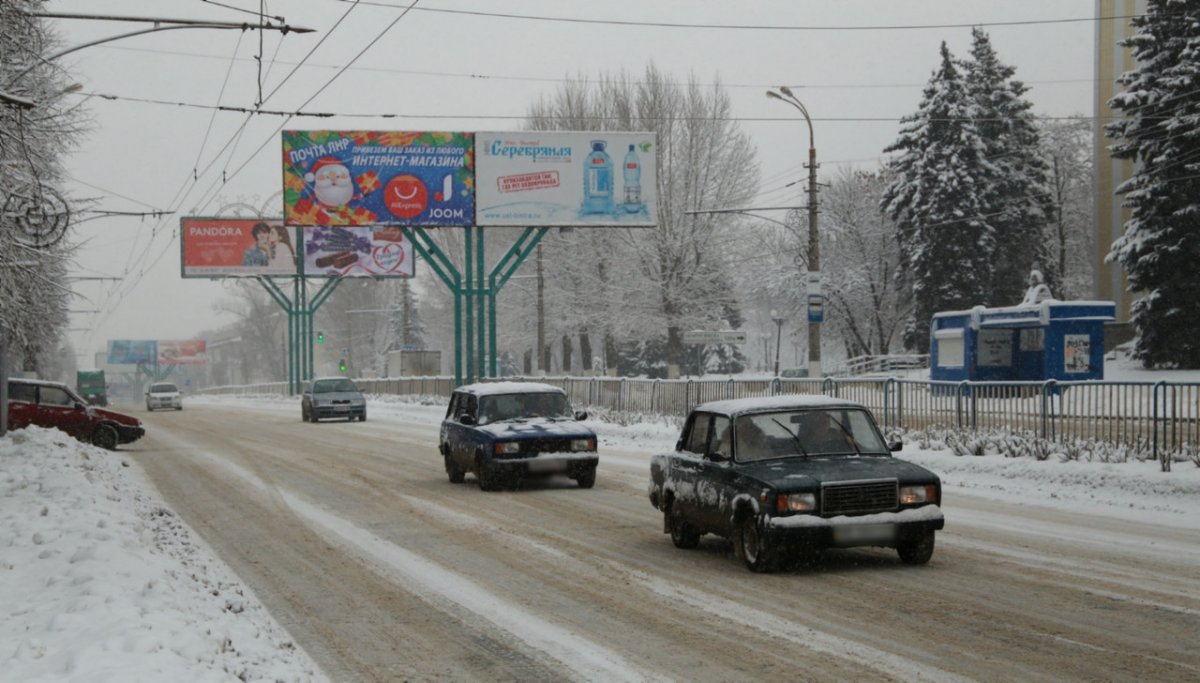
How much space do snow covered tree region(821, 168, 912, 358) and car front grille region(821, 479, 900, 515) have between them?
62411mm

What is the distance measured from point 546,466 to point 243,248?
5707 cm

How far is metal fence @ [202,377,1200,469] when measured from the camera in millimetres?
17250

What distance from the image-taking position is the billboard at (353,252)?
2621 inches

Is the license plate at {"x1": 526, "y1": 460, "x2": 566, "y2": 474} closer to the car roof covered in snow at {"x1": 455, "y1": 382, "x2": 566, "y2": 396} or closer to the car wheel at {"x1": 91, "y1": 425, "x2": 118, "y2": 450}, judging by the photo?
the car roof covered in snow at {"x1": 455, "y1": 382, "x2": 566, "y2": 396}

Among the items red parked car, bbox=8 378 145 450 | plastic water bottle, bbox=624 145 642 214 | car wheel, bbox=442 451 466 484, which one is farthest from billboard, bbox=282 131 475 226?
car wheel, bbox=442 451 466 484

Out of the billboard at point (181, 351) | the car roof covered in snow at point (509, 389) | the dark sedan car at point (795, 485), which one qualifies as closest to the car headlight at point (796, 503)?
the dark sedan car at point (795, 485)

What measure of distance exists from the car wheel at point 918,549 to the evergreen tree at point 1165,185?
4203 cm

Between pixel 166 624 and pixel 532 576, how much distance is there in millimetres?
3857

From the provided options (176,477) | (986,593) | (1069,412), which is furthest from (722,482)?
(176,477)

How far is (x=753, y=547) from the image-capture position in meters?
10.6

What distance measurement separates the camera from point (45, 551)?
1036 centimetres

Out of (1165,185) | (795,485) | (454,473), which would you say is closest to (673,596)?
(795,485)

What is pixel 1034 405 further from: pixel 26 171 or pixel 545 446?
pixel 26 171

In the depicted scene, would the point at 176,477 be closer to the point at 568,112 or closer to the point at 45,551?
the point at 45,551
